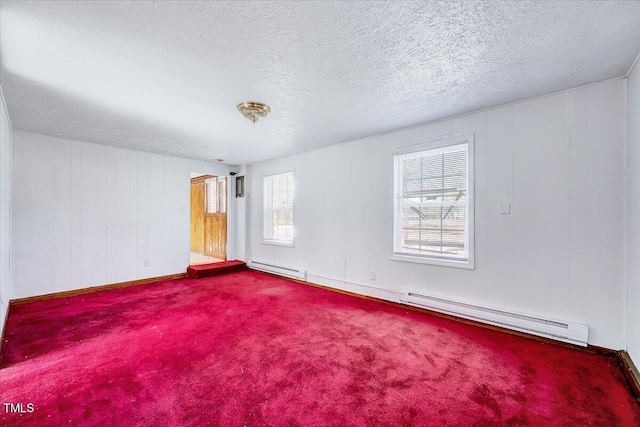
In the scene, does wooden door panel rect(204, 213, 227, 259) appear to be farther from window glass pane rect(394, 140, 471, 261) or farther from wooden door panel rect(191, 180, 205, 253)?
window glass pane rect(394, 140, 471, 261)

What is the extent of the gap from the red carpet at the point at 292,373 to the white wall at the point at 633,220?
33 centimetres

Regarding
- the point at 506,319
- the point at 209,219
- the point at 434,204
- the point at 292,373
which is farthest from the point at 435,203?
the point at 209,219

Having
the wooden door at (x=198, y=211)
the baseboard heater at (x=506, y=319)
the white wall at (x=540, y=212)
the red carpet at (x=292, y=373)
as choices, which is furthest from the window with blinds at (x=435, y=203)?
the wooden door at (x=198, y=211)

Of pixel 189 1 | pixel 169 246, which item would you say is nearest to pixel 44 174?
pixel 169 246

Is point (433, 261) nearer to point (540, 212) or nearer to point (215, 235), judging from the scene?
point (540, 212)

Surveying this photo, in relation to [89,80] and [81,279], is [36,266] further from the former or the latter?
[89,80]

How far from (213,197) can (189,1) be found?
5.98m

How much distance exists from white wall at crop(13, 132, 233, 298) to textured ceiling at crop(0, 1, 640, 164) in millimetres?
995

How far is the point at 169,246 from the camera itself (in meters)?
5.09

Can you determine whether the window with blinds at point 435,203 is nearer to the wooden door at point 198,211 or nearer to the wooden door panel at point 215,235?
the wooden door panel at point 215,235

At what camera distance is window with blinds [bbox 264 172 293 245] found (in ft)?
17.1

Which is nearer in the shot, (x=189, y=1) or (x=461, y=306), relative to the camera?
(x=189, y=1)

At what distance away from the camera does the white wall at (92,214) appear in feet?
12.2

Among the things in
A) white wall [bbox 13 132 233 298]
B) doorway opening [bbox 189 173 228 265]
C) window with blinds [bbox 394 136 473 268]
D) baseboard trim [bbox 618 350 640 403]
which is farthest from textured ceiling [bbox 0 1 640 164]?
doorway opening [bbox 189 173 228 265]
